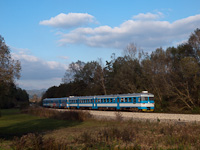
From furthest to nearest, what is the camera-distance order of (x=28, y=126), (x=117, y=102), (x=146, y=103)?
(x=117, y=102)
(x=146, y=103)
(x=28, y=126)

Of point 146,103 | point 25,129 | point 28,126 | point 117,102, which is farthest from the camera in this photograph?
point 117,102

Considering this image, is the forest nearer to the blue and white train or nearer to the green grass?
the blue and white train

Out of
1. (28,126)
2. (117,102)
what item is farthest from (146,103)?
(28,126)

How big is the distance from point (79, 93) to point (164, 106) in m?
39.5

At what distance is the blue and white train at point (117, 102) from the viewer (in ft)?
107

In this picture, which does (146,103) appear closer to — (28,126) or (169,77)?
(169,77)

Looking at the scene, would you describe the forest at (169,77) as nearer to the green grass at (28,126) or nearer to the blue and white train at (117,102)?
the blue and white train at (117,102)

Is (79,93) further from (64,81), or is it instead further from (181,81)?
(181,81)

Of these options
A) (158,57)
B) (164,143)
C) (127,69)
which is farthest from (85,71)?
(164,143)

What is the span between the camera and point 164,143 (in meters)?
10.0

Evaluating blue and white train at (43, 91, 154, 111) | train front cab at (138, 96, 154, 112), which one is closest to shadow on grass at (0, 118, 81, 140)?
train front cab at (138, 96, 154, 112)

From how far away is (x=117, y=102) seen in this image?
36.2 meters

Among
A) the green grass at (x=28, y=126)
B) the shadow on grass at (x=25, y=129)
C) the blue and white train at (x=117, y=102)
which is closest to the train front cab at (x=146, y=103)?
the blue and white train at (x=117, y=102)

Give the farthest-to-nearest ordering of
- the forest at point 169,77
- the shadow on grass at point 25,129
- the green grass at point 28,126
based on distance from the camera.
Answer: the forest at point 169,77 → the green grass at point 28,126 → the shadow on grass at point 25,129
